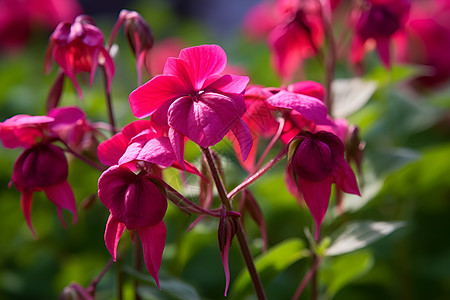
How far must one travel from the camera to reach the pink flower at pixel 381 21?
71cm

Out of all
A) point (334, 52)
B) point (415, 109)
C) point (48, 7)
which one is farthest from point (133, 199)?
point (48, 7)

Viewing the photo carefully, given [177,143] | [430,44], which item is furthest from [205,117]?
[430,44]

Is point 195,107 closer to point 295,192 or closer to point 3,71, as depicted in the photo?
point 295,192

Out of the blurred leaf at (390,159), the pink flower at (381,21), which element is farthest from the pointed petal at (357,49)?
the blurred leaf at (390,159)

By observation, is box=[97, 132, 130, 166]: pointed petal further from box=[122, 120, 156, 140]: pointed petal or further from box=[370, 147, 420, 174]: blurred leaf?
box=[370, 147, 420, 174]: blurred leaf

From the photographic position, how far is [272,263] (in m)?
0.61

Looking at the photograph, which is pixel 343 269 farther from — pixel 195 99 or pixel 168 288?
pixel 195 99

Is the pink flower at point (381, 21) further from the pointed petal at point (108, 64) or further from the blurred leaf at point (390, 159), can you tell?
the pointed petal at point (108, 64)

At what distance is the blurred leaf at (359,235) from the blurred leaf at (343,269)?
68mm

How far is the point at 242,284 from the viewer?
617mm

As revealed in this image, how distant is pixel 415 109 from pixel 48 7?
0.95 m

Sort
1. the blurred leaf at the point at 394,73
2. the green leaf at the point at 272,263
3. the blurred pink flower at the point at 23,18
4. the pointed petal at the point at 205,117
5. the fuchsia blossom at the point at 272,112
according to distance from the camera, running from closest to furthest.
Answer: the pointed petal at the point at 205,117 < the fuchsia blossom at the point at 272,112 < the green leaf at the point at 272,263 < the blurred leaf at the point at 394,73 < the blurred pink flower at the point at 23,18

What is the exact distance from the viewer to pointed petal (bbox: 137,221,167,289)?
428 millimetres

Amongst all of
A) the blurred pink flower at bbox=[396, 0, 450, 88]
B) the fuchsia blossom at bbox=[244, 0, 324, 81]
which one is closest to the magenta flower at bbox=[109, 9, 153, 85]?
the fuchsia blossom at bbox=[244, 0, 324, 81]
